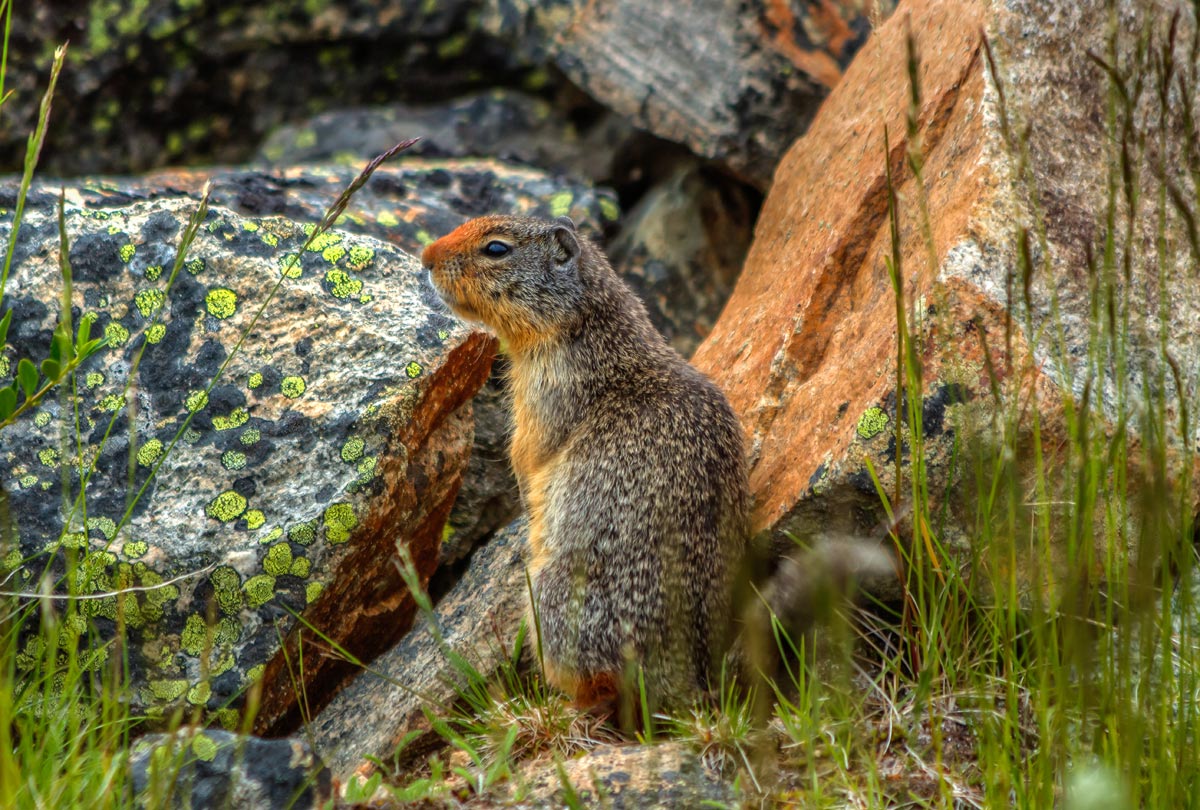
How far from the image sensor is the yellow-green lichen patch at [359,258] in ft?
19.2

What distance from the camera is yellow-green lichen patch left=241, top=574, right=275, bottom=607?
502cm

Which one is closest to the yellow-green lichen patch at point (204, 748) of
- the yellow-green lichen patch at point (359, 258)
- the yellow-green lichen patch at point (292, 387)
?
the yellow-green lichen patch at point (292, 387)

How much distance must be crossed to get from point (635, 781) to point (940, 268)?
8.11 ft

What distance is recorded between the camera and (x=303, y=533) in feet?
16.6

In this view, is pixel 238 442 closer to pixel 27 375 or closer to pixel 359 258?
pixel 359 258

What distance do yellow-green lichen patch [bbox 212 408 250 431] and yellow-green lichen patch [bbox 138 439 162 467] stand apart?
261 mm

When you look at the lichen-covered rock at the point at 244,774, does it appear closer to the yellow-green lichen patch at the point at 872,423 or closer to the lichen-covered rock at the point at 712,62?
the yellow-green lichen patch at the point at 872,423

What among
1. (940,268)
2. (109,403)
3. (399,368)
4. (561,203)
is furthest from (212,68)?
(940,268)

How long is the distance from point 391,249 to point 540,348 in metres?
0.92

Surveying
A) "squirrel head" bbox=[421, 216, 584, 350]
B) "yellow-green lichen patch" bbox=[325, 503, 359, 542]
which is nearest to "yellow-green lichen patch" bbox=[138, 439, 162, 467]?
"yellow-green lichen patch" bbox=[325, 503, 359, 542]

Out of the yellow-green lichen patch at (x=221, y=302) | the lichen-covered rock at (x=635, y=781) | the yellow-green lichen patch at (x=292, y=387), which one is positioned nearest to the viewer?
the lichen-covered rock at (x=635, y=781)

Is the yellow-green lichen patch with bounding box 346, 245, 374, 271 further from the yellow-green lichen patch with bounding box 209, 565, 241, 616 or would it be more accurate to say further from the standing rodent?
the yellow-green lichen patch with bounding box 209, 565, 241, 616

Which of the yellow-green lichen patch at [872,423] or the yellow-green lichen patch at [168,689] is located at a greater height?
the yellow-green lichen patch at [872,423]

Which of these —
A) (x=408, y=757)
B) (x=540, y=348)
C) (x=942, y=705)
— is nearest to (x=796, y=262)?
(x=540, y=348)
